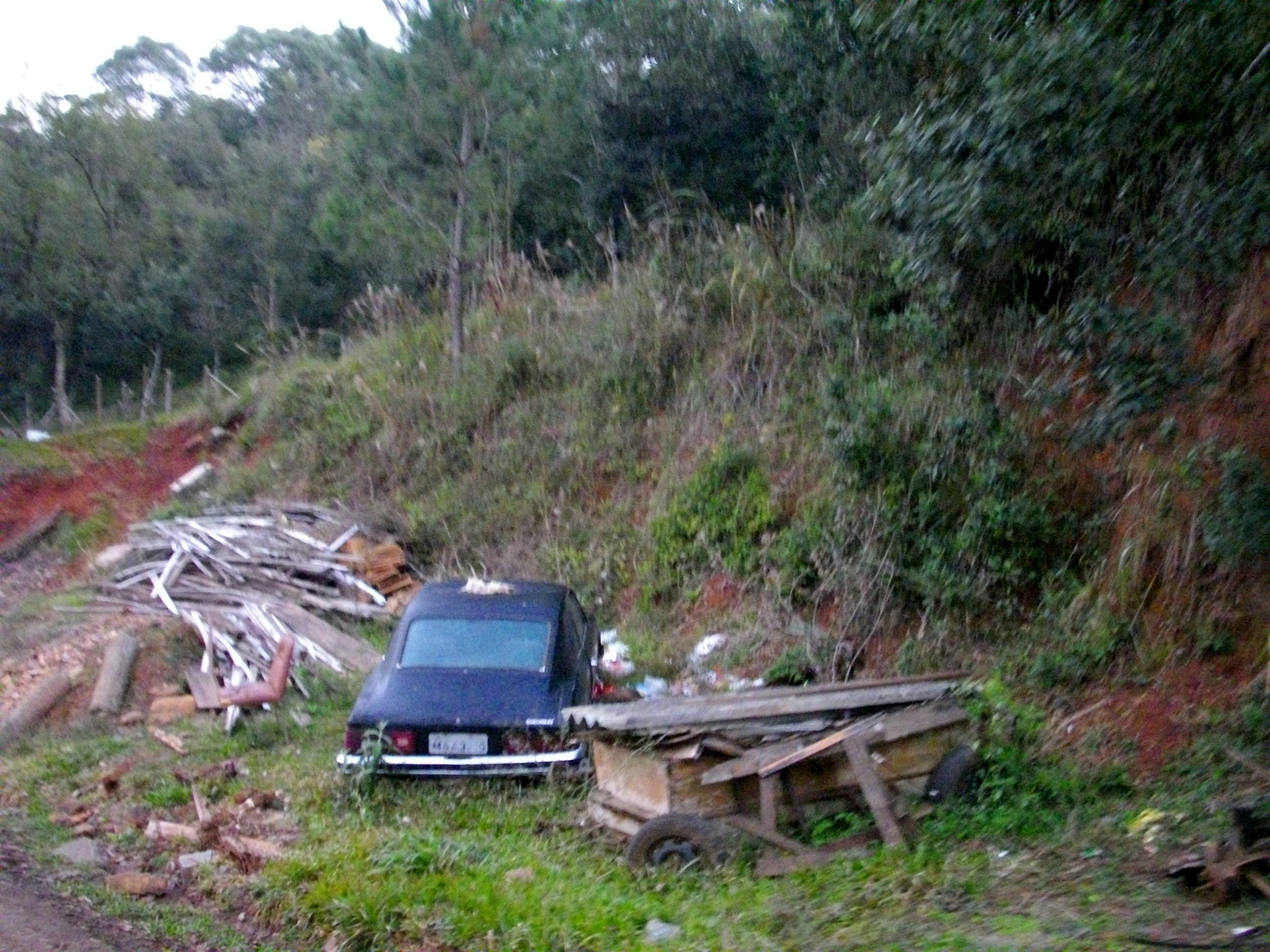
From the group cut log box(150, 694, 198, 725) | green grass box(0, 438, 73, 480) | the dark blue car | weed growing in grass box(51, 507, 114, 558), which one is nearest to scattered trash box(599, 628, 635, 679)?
the dark blue car

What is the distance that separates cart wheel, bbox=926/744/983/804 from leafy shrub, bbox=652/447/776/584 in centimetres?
533

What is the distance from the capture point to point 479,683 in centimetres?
958

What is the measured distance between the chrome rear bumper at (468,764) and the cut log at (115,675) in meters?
4.39

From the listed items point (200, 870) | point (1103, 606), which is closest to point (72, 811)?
point (200, 870)

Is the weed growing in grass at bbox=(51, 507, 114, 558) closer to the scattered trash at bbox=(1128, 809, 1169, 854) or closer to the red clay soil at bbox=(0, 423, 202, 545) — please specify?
the red clay soil at bbox=(0, 423, 202, 545)

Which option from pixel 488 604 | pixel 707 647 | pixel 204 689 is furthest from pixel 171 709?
pixel 707 647

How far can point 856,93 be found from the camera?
634 inches

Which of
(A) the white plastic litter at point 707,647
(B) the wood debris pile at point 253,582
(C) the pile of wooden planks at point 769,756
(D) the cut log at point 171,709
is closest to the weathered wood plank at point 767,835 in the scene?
(C) the pile of wooden planks at point 769,756

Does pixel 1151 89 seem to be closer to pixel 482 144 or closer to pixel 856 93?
pixel 856 93

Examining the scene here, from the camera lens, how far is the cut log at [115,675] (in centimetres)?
1225

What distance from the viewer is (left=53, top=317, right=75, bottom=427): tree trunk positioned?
2803 centimetres

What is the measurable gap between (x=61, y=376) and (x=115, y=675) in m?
18.3

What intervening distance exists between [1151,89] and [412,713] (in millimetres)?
6506

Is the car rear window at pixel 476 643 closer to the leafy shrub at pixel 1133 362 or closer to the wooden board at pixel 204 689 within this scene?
the wooden board at pixel 204 689
